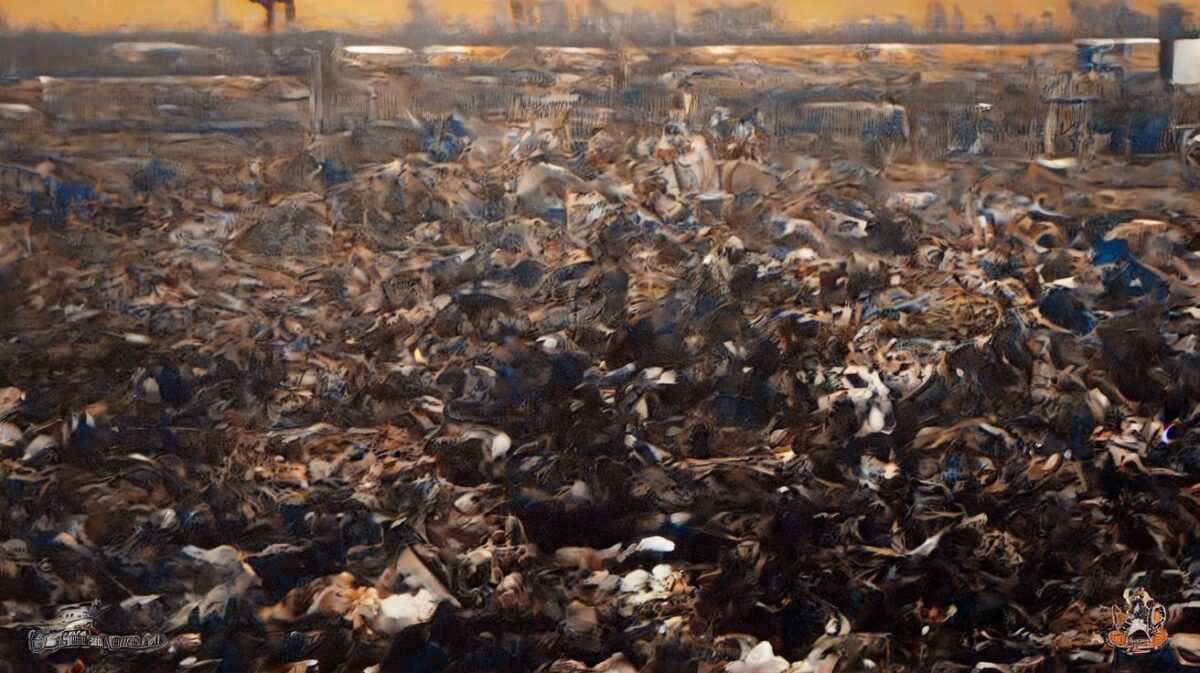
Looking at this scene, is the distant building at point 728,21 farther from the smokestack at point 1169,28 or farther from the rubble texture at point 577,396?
the smokestack at point 1169,28

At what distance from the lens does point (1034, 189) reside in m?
1.88

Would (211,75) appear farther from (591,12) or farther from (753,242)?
(753,242)

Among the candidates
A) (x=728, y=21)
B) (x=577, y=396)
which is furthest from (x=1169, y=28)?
(x=577, y=396)

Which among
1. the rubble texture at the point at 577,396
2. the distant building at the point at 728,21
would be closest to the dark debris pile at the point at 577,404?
the rubble texture at the point at 577,396

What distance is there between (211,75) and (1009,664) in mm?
1922

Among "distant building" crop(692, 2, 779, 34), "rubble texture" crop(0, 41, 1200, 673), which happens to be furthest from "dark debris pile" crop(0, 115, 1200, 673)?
"distant building" crop(692, 2, 779, 34)

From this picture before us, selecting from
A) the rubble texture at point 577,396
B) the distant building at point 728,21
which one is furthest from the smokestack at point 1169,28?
the distant building at point 728,21

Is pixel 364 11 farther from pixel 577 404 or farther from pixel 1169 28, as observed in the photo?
pixel 1169 28

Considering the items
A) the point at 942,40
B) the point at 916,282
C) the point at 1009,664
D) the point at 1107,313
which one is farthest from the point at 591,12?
the point at 1009,664

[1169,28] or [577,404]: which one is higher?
[1169,28]

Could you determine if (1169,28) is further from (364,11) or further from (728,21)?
(364,11)

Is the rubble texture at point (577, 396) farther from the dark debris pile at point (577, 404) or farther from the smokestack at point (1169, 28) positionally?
the smokestack at point (1169, 28)

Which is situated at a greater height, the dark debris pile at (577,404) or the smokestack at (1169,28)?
the smokestack at (1169,28)

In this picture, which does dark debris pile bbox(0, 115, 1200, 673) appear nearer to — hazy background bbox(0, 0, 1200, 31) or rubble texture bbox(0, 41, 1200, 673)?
rubble texture bbox(0, 41, 1200, 673)
